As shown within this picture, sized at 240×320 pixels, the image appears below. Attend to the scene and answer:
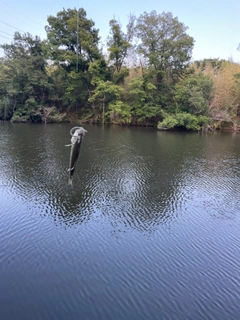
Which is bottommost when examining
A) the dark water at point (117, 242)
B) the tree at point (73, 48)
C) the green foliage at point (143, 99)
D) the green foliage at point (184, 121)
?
the dark water at point (117, 242)

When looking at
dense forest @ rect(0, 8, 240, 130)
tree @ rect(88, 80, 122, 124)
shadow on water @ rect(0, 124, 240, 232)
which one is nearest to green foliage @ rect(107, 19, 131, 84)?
dense forest @ rect(0, 8, 240, 130)

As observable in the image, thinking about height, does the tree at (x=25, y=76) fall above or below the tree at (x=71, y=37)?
below

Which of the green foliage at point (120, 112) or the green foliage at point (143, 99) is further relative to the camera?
the green foliage at point (120, 112)

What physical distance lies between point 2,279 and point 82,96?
108 ft

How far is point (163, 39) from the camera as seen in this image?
31891 millimetres

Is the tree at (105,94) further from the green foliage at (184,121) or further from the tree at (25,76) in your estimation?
the green foliage at (184,121)

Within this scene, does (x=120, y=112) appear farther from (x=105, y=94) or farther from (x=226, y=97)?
(x=226, y=97)

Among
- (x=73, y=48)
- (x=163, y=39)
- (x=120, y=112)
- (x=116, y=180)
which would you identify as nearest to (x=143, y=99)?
(x=120, y=112)

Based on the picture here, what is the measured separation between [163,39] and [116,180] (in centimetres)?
2622

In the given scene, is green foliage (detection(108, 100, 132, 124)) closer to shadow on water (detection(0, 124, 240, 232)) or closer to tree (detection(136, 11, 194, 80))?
tree (detection(136, 11, 194, 80))

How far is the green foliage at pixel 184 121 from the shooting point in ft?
101

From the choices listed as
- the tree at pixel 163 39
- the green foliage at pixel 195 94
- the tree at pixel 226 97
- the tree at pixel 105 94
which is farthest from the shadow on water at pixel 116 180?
the tree at pixel 163 39

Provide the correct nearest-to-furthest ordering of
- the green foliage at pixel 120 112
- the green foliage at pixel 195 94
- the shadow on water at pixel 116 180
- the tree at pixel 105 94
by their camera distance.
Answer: the shadow on water at pixel 116 180 < the green foliage at pixel 195 94 < the tree at pixel 105 94 < the green foliage at pixel 120 112

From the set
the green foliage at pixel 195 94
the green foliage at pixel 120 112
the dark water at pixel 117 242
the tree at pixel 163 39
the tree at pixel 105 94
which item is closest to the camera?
the dark water at pixel 117 242
